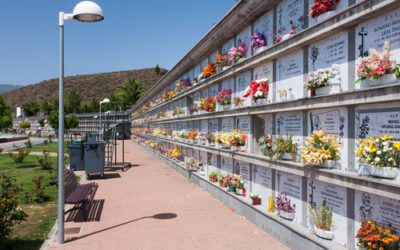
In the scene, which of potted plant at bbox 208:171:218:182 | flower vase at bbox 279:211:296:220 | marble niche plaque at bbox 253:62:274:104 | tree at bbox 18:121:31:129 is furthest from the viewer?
tree at bbox 18:121:31:129

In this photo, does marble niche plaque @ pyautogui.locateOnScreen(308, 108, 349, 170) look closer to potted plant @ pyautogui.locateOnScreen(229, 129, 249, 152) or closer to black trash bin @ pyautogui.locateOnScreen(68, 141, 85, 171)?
potted plant @ pyautogui.locateOnScreen(229, 129, 249, 152)

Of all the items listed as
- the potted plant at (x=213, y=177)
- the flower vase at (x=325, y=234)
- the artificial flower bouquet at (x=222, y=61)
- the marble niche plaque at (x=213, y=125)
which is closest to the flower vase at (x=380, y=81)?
the flower vase at (x=325, y=234)

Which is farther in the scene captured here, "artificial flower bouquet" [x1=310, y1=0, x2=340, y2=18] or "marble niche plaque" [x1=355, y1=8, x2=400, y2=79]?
"artificial flower bouquet" [x1=310, y1=0, x2=340, y2=18]

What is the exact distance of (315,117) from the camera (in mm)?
5684

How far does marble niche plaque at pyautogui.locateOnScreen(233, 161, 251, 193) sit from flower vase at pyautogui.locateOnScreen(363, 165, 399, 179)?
4355mm

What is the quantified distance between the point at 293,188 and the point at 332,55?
2337mm

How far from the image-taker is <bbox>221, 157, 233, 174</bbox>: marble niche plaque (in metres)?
9.77

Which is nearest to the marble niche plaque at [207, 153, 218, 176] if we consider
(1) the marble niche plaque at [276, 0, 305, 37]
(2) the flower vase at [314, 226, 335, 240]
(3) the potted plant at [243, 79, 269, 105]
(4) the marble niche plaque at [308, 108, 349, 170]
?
(3) the potted plant at [243, 79, 269, 105]

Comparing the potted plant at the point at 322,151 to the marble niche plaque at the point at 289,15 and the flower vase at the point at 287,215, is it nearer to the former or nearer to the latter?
the flower vase at the point at 287,215

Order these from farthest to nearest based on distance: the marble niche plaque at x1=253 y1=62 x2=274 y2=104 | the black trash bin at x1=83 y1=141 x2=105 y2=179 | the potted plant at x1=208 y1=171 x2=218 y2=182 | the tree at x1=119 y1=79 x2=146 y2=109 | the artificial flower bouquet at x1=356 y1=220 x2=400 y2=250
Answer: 1. the tree at x1=119 y1=79 x2=146 y2=109
2. the black trash bin at x1=83 y1=141 x2=105 y2=179
3. the potted plant at x1=208 y1=171 x2=218 y2=182
4. the marble niche plaque at x1=253 y1=62 x2=274 y2=104
5. the artificial flower bouquet at x1=356 y1=220 x2=400 y2=250

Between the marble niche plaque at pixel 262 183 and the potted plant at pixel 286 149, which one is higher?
the potted plant at pixel 286 149

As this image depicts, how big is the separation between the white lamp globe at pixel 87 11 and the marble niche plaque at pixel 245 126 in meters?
3.84

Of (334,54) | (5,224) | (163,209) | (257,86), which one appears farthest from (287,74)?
(5,224)

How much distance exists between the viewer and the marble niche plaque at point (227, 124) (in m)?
9.78
